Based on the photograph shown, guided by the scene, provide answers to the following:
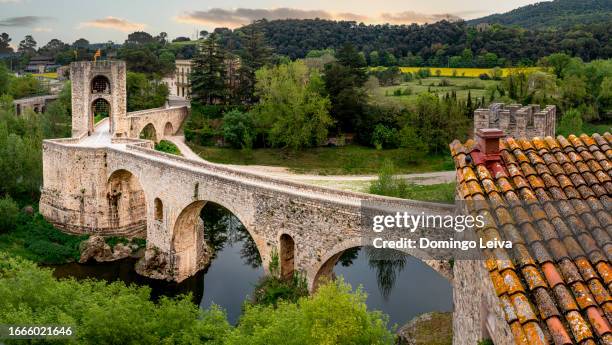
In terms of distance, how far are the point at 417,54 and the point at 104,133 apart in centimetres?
6172

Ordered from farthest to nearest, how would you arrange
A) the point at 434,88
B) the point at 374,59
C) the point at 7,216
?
the point at 374,59 → the point at 434,88 → the point at 7,216

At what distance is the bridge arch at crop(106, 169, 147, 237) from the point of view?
29.2m

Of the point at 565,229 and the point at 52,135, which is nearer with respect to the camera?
the point at 565,229

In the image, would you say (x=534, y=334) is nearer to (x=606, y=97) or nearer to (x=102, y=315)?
(x=102, y=315)

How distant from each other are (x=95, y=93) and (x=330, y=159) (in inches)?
698

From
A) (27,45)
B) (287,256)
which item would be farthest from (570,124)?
(27,45)

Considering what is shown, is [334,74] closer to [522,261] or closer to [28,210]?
[28,210]

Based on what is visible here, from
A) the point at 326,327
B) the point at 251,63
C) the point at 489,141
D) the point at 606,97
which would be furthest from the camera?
the point at 251,63

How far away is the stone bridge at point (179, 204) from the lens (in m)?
16.6

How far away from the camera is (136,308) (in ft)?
44.4

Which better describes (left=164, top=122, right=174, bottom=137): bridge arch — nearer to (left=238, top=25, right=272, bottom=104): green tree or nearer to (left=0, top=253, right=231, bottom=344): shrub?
(left=238, top=25, right=272, bottom=104): green tree

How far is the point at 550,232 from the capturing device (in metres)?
5.23

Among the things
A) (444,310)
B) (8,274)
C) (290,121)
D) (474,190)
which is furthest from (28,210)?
(474,190)

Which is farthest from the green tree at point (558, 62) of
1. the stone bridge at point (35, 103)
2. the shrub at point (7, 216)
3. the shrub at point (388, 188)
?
the stone bridge at point (35, 103)
